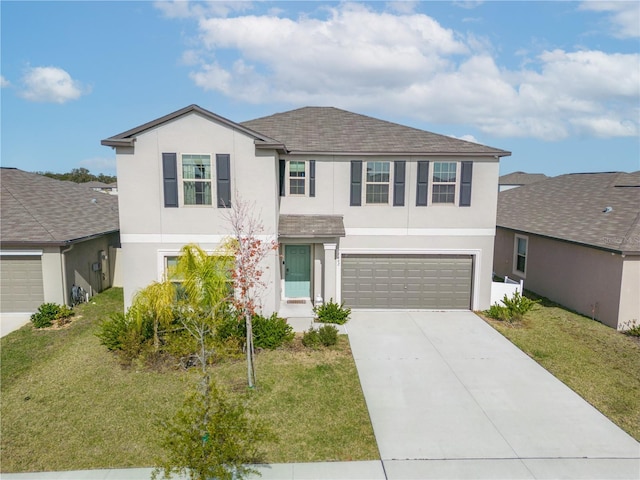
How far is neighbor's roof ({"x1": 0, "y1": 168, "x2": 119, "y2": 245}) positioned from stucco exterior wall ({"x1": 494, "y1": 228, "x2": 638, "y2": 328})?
1807cm

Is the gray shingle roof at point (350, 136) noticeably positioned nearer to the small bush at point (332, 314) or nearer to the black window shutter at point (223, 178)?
the black window shutter at point (223, 178)

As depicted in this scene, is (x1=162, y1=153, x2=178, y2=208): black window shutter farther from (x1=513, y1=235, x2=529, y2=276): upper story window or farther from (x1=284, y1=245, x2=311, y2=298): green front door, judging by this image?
(x1=513, y1=235, x2=529, y2=276): upper story window

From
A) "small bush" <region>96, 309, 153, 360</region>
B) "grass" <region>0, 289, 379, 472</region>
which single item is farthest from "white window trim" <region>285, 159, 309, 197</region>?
"small bush" <region>96, 309, 153, 360</region>

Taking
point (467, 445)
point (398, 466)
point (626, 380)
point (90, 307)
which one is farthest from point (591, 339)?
→ point (90, 307)

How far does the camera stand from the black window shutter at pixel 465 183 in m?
14.5

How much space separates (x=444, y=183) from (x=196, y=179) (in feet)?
27.7

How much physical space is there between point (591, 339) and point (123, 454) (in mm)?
12580

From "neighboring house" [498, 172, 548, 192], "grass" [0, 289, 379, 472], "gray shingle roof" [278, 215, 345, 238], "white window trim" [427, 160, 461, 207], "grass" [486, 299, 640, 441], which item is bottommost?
"grass" [0, 289, 379, 472]

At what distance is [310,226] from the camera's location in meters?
14.3

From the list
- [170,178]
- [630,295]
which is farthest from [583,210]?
[170,178]

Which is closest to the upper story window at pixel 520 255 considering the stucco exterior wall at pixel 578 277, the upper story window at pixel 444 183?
the stucco exterior wall at pixel 578 277

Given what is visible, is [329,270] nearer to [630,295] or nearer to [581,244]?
[581,244]

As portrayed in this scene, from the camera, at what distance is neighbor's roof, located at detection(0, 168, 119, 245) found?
1429cm

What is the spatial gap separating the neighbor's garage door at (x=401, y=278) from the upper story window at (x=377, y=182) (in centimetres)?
209
